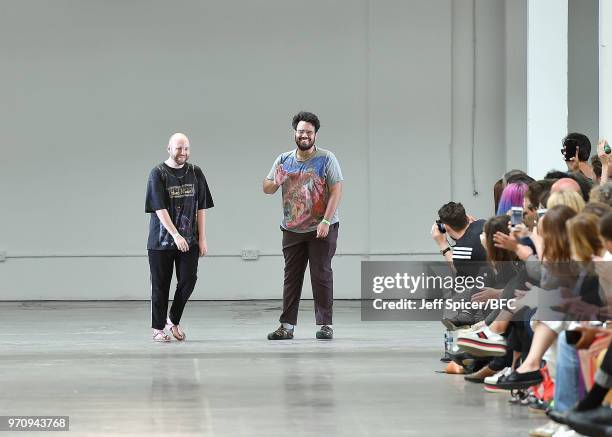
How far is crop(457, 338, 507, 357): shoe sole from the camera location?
5.77 meters

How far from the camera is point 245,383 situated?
611cm

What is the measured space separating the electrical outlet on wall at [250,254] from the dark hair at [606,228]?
7437mm

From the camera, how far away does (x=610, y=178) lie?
6453 millimetres

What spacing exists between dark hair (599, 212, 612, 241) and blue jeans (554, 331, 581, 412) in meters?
0.44

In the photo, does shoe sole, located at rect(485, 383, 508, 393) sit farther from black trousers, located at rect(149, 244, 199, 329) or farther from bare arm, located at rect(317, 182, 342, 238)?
black trousers, located at rect(149, 244, 199, 329)

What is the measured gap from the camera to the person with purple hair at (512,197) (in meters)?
6.36

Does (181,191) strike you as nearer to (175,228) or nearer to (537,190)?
(175,228)

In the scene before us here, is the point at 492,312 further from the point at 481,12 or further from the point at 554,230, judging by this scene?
the point at 481,12

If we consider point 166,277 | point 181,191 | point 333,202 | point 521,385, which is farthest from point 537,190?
point 166,277

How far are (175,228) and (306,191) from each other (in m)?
0.86

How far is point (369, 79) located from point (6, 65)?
327cm

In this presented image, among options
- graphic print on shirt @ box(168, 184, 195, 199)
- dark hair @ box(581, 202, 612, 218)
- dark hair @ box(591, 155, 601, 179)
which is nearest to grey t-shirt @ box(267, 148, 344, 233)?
graphic print on shirt @ box(168, 184, 195, 199)

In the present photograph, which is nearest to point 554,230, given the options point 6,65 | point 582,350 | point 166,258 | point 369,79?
point 582,350

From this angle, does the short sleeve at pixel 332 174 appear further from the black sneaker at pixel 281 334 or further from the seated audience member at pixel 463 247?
the seated audience member at pixel 463 247
